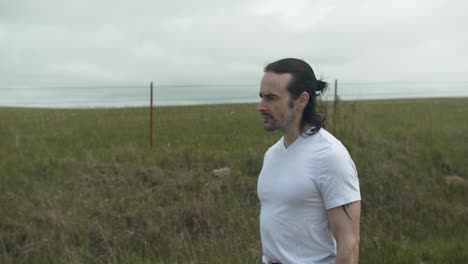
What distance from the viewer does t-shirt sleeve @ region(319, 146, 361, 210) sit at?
2.01 meters

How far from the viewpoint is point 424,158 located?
9.39 metres

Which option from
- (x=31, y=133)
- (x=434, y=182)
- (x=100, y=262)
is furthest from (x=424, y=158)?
(x=31, y=133)

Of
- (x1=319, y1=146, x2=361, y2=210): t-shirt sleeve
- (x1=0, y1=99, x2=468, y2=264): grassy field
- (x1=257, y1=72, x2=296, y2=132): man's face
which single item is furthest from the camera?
(x1=0, y1=99, x2=468, y2=264): grassy field

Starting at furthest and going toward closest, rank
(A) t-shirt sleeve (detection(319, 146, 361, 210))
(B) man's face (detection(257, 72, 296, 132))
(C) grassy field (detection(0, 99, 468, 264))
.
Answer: (C) grassy field (detection(0, 99, 468, 264))
(B) man's face (detection(257, 72, 296, 132))
(A) t-shirt sleeve (detection(319, 146, 361, 210))

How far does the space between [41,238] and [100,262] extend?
98 centimetres

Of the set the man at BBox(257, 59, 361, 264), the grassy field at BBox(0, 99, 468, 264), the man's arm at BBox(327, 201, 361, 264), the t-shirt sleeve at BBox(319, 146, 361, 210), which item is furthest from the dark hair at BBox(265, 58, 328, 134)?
the grassy field at BBox(0, 99, 468, 264)

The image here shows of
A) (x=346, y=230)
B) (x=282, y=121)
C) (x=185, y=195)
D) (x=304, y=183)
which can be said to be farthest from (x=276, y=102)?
(x=185, y=195)

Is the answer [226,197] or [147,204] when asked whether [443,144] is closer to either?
[226,197]

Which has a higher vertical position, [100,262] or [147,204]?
[147,204]

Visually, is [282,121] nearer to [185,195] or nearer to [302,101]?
[302,101]

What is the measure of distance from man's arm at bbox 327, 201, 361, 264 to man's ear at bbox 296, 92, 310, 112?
1.63 feet

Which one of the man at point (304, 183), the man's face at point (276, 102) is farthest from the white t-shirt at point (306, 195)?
the man's face at point (276, 102)

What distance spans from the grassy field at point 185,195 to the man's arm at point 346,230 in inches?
121

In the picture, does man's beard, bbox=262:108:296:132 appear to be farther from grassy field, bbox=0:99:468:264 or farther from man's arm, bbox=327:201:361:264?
grassy field, bbox=0:99:468:264
